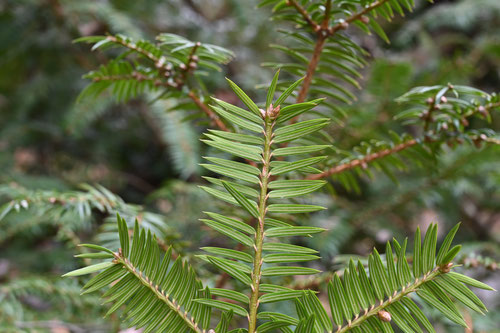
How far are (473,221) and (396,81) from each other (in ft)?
1.23

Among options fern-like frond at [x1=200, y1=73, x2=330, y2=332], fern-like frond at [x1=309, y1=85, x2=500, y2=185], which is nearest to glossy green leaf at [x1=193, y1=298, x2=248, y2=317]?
fern-like frond at [x1=200, y1=73, x2=330, y2=332]

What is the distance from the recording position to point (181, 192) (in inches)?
28.2

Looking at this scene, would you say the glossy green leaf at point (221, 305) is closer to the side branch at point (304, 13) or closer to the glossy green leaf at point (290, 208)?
the glossy green leaf at point (290, 208)

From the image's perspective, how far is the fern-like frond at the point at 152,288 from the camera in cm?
23

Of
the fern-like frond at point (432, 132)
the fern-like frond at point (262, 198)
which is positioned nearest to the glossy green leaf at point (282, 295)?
the fern-like frond at point (262, 198)

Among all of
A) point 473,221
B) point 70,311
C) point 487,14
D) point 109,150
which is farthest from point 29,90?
point 487,14

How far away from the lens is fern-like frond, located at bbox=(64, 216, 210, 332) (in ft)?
0.75

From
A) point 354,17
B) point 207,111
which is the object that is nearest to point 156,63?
point 207,111

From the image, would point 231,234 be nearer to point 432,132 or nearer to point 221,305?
point 221,305

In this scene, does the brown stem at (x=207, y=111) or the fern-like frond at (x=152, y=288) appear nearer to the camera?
the fern-like frond at (x=152, y=288)

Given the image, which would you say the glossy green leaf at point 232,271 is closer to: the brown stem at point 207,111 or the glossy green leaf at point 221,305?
the glossy green leaf at point 221,305

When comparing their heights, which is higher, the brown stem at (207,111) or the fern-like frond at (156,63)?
the fern-like frond at (156,63)

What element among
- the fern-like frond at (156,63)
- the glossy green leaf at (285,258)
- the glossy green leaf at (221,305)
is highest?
the fern-like frond at (156,63)

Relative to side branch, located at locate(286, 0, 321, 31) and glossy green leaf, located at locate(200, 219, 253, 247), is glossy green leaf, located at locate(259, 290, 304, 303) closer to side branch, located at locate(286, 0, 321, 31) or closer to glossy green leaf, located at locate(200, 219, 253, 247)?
glossy green leaf, located at locate(200, 219, 253, 247)
